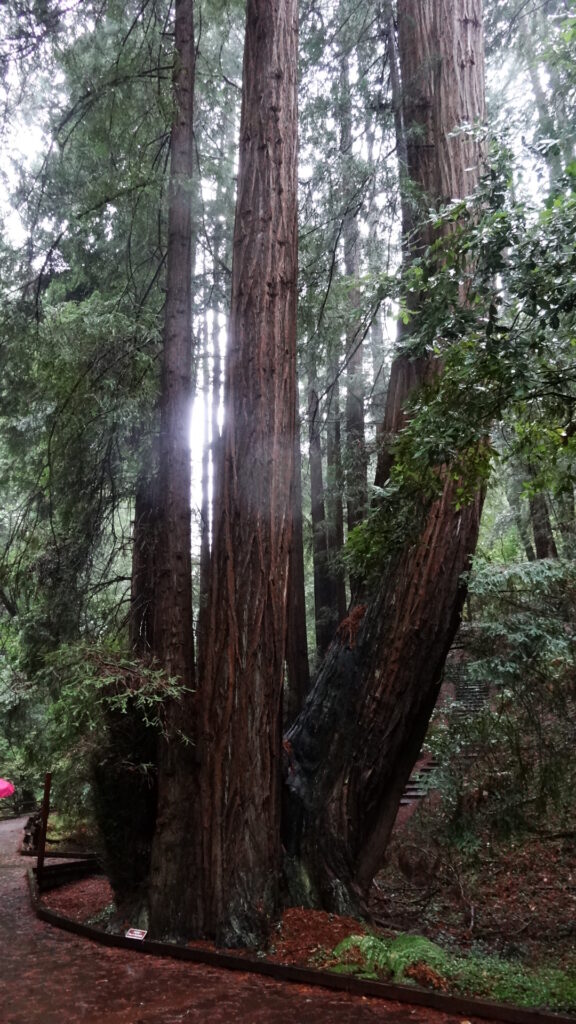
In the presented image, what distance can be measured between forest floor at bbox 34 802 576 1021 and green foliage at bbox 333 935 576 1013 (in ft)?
0.76

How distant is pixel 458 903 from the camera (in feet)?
26.8

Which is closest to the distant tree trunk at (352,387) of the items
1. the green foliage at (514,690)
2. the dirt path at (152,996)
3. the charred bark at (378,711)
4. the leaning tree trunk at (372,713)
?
the green foliage at (514,690)

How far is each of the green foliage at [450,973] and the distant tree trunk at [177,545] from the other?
1.63m

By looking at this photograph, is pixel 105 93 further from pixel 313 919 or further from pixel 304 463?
pixel 304 463

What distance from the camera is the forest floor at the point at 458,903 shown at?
507 centimetres

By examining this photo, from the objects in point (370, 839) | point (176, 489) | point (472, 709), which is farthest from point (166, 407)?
point (472, 709)

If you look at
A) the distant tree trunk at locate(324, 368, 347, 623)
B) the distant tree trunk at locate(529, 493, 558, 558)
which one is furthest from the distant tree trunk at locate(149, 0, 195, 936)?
the distant tree trunk at locate(529, 493, 558, 558)

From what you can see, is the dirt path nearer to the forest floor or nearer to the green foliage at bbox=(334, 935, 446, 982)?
the green foliage at bbox=(334, 935, 446, 982)

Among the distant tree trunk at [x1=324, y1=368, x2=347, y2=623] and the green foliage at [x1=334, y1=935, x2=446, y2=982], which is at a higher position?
the distant tree trunk at [x1=324, y1=368, x2=347, y2=623]

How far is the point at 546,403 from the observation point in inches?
172

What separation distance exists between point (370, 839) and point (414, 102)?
661 cm

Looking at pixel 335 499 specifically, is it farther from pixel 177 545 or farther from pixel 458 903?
pixel 177 545

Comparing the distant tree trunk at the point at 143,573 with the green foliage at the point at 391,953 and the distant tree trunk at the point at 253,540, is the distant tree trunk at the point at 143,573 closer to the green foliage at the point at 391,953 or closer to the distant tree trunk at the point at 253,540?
the distant tree trunk at the point at 253,540

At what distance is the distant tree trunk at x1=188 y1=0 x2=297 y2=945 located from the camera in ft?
17.4
